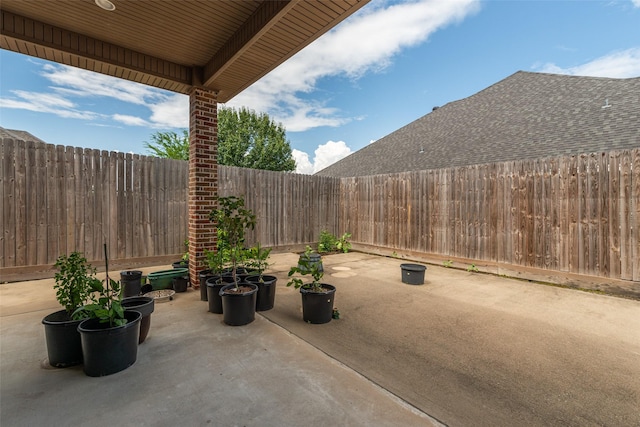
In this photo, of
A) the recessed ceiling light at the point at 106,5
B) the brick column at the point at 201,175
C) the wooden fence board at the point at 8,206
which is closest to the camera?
the recessed ceiling light at the point at 106,5

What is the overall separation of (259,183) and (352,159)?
30.2 ft

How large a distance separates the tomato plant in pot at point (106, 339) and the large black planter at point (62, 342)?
0.46 feet

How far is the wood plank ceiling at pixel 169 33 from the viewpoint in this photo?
9.21 feet

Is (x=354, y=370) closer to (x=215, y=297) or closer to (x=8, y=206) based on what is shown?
(x=215, y=297)

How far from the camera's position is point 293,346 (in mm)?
2492

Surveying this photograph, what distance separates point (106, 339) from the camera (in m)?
2.01

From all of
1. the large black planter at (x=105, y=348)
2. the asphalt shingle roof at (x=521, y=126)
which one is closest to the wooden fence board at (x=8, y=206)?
the large black planter at (x=105, y=348)

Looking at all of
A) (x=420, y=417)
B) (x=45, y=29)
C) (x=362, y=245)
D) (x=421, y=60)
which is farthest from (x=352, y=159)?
(x=420, y=417)

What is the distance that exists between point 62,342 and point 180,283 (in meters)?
1.95

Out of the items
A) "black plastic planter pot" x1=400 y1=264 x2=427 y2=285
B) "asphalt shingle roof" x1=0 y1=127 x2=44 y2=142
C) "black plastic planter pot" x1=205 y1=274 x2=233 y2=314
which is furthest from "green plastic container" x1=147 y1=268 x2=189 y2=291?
"asphalt shingle roof" x1=0 y1=127 x2=44 y2=142

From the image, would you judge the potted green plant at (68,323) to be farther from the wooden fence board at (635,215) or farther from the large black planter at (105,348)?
the wooden fence board at (635,215)

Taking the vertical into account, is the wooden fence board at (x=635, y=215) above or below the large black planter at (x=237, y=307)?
above

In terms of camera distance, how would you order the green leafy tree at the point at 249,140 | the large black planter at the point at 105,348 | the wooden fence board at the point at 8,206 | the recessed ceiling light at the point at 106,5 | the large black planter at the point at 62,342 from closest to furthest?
1. the large black planter at the point at 105,348
2. the large black planter at the point at 62,342
3. the recessed ceiling light at the point at 106,5
4. the wooden fence board at the point at 8,206
5. the green leafy tree at the point at 249,140

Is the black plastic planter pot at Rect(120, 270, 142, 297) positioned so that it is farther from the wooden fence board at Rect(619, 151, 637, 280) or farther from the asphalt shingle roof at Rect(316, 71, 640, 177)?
the asphalt shingle roof at Rect(316, 71, 640, 177)
